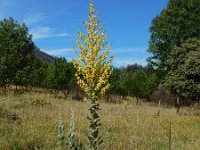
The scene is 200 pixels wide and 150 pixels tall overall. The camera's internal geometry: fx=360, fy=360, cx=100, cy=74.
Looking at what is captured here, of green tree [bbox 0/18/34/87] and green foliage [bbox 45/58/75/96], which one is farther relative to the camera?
green foliage [bbox 45/58/75/96]

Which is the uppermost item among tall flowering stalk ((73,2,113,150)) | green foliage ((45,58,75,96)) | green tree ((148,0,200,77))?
green tree ((148,0,200,77))

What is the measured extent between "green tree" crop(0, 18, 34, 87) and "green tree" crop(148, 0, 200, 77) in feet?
41.9

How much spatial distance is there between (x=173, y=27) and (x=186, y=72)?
1141 cm

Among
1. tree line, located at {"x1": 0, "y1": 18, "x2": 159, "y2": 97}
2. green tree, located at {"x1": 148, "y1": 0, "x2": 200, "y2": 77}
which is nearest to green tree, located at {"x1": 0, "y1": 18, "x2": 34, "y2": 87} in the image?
tree line, located at {"x1": 0, "y1": 18, "x2": 159, "y2": 97}

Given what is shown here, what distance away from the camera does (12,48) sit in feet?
115

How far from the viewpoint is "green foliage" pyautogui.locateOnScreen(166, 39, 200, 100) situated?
76.9 feet

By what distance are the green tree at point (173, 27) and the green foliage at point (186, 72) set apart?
8233mm

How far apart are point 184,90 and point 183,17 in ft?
41.0

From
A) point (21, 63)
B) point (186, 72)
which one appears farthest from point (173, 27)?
point (21, 63)

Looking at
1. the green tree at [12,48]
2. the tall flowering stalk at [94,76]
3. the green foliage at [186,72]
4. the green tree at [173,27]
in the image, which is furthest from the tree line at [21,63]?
the tall flowering stalk at [94,76]

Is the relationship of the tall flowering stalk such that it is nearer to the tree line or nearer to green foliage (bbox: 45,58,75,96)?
the tree line

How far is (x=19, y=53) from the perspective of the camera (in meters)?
35.7

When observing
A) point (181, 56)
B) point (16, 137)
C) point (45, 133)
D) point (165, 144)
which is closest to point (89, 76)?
point (16, 137)

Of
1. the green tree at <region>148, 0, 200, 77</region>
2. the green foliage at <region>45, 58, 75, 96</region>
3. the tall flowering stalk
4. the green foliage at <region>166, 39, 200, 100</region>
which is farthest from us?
the green foliage at <region>45, 58, 75, 96</region>
